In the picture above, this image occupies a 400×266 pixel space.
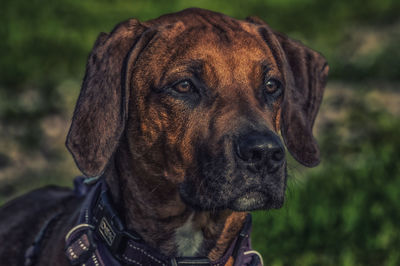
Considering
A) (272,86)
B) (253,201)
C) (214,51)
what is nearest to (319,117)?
(272,86)

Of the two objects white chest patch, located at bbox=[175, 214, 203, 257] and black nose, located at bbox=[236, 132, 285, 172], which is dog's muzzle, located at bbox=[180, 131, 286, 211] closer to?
black nose, located at bbox=[236, 132, 285, 172]

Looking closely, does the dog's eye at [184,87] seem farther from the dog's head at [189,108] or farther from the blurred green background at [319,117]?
the blurred green background at [319,117]

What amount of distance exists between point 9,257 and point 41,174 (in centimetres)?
334

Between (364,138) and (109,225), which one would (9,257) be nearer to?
(109,225)

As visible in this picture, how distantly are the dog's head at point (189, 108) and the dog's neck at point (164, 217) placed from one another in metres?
0.07

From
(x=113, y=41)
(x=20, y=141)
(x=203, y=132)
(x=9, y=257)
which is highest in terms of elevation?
(x=113, y=41)

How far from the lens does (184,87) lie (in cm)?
361

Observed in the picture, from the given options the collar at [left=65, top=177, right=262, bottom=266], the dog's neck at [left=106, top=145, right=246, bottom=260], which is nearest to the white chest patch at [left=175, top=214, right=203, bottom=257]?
the dog's neck at [left=106, top=145, right=246, bottom=260]

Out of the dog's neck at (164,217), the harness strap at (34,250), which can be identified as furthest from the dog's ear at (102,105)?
the harness strap at (34,250)

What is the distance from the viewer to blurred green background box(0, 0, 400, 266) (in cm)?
556

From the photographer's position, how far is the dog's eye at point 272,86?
12.5 ft

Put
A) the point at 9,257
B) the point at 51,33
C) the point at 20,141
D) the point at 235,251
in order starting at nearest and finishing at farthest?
the point at 235,251, the point at 9,257, the point at 20,141, the point at 51,33

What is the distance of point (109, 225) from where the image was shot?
11.4ft

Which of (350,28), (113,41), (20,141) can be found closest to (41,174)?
(20,141)
